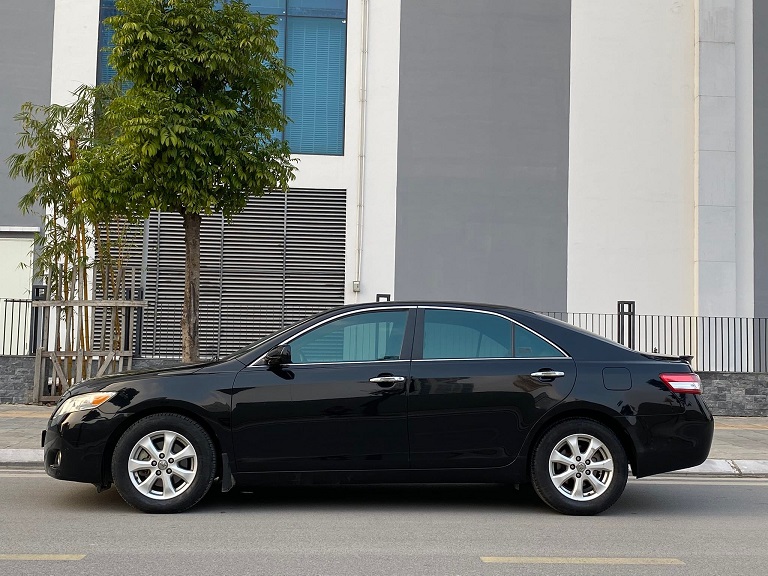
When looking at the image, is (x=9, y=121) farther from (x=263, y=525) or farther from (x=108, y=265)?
(x=263, y=525)

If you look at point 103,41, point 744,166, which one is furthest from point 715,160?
point 103,41

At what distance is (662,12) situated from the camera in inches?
768

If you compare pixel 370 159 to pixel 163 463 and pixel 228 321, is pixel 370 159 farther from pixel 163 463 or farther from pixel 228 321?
pixel 163 463

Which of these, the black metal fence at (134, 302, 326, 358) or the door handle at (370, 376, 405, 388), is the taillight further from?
the black metal fence at (134, 302, 326, 358)

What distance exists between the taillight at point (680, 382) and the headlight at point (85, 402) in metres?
4.31

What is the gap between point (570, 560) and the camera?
572 cm

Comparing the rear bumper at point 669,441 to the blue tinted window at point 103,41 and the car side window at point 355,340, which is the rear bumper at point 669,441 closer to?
the car side window at point 355,340

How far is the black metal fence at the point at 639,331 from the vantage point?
58.5ft

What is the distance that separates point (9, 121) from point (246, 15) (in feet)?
29.8

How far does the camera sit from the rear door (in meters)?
7.11

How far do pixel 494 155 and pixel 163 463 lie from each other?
1319 cm

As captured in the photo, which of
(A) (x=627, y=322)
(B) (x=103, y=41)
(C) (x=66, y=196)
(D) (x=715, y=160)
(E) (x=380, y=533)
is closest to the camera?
(E) (x=380, y=533)

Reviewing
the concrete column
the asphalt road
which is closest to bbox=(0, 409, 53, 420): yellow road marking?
the asphalt road

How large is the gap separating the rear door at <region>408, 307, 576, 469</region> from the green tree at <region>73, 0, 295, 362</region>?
450 centimetres
